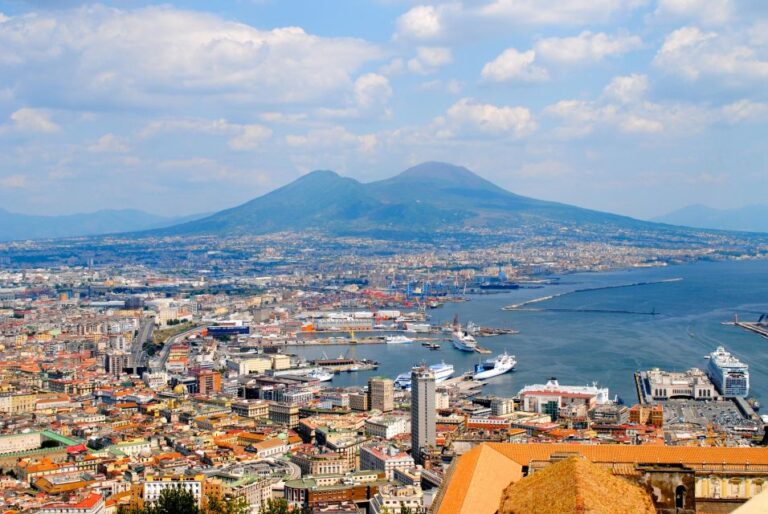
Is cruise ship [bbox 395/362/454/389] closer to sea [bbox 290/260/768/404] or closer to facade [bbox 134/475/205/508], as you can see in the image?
sea [bbox 290/260/768/404]

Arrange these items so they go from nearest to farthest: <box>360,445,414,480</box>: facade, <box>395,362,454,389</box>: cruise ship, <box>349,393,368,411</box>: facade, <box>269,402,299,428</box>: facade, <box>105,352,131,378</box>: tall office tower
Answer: <box>360,445,414,480</box>: facade, <box>269,402,299,428</box>: facade, <box>349,393,368,411</box>: facade, <box>395,362,454,389</box>: cruise ship, <box>105,352,131,378</box>: tall office tower

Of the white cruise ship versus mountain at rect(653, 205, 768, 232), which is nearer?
the white cruise ship

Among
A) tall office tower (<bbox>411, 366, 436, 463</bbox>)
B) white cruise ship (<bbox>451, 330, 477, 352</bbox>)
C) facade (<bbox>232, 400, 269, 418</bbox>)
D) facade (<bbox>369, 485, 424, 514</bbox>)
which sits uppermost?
tall office tower (<bbox>411, 366, 436, 463</bbox>)

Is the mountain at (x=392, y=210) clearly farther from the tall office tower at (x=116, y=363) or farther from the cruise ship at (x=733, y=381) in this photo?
the cruise ship at (x=733, y=381)

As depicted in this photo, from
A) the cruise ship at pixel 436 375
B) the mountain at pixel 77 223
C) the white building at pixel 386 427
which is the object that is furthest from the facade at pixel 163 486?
the mountain at pixel 77 223

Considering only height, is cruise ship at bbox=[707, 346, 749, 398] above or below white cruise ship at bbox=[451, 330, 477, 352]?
above

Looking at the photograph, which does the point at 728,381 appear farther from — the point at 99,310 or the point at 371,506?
the point at 99,310

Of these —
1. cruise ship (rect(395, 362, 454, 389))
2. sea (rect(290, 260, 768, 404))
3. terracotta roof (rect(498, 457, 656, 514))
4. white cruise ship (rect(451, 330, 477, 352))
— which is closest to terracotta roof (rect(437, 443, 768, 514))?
terracotta roof (rect(498, 457, 656, 514))

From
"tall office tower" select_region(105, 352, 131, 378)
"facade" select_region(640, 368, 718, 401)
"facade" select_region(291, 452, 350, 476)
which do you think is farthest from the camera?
"tall office tower" select_region(105, 352, 131, 378)
